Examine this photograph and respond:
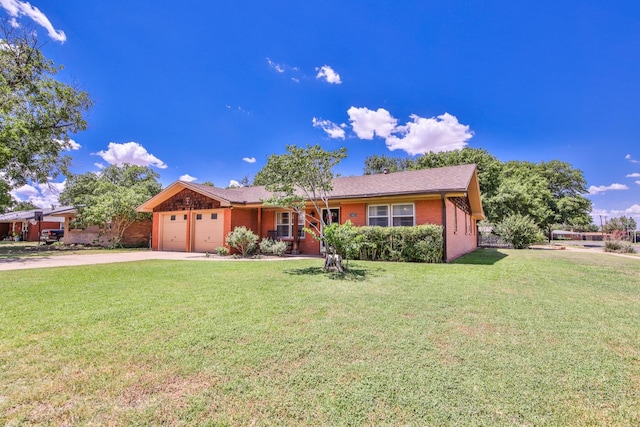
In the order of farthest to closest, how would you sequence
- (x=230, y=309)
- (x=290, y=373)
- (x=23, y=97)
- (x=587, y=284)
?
1. (x=23, y=97)
2. (x=587, y=284)
3. (x=230, y=309)
4. (x=290, y=373)

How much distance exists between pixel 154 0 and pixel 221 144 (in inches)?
566

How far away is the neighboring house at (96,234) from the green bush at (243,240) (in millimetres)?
12899

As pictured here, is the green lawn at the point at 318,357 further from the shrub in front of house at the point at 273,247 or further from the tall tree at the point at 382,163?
the tall tree at the point at 382,163

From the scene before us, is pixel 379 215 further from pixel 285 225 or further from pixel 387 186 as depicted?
pixel 285 225

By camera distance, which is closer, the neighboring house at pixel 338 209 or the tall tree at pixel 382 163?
the neighboring house at pixel 338 209

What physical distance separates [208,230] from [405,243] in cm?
1131

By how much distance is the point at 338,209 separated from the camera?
1515 cm

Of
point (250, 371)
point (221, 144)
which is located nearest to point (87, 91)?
point (221, 144)

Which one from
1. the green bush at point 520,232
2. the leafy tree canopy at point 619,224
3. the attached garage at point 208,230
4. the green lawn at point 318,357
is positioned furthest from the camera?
the leafy tree canopy at point 619,224

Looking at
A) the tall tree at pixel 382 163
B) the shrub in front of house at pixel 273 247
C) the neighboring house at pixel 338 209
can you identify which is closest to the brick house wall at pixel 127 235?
the neighboring house at pixel 338 209

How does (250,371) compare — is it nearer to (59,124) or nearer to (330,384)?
(330,384)

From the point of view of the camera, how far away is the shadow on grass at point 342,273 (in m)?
8.14

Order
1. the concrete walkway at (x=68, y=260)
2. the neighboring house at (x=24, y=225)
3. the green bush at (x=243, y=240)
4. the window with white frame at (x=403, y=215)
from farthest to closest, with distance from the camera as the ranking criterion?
the neighboring house at (x=24, y=225) → the green bush at (x=243, y=240) → the window with white frame at (x=403, y=215) → the concrete walkway at (x=68, y=260)

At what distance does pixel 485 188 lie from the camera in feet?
114
